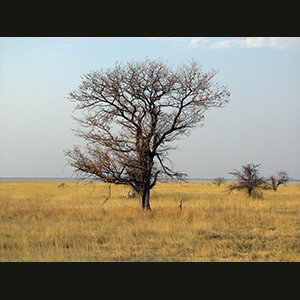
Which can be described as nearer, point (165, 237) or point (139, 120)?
point (165, 237)

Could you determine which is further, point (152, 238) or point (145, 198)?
point (145, 198)

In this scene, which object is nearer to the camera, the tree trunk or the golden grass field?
the golden grass field

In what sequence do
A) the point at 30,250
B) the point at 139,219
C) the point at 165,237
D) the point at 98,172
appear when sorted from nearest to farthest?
the point at 30,250, the point at 165,237, the point at 139,219, the point at 98,172

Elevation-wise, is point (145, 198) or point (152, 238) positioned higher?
point (145, 198)

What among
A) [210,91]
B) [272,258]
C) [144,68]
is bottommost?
[272,258]

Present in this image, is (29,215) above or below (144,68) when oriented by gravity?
below

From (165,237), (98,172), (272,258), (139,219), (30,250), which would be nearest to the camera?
(272,258)

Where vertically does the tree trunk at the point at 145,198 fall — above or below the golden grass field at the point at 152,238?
above

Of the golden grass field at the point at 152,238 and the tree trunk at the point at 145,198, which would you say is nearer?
the golden grass field at the point at 152,238

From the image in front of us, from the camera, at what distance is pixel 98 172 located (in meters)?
16.6

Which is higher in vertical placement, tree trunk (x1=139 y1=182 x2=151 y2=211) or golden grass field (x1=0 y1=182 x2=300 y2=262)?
tree trunk (x1=139 y1=182 x2=151 y2=211)

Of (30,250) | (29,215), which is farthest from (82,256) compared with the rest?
(29,215)

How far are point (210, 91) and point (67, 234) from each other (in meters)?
9.49

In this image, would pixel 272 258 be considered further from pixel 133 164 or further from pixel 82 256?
pixel 133 164
